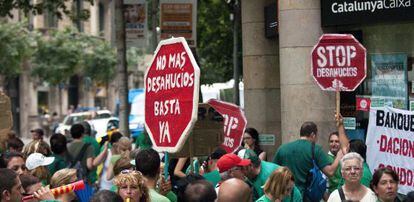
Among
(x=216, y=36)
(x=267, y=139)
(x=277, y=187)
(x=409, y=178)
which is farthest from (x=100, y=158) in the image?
(x=216, y=36)

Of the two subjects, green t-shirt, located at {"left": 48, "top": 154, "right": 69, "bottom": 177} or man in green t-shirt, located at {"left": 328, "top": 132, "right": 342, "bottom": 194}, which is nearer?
man in green t-shirt, located at {"left": 328, "top": 132, "right": 342, "bottom": 194}

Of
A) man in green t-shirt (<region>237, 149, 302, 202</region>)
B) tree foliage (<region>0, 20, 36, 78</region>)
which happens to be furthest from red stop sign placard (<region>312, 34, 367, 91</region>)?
tree foliage (<region>0, 20, 36, 78</region>)

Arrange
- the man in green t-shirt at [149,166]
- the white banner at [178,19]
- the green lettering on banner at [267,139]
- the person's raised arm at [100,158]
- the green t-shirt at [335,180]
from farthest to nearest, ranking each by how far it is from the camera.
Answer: the green lettering on banner at [267,139]
the white banner at [178,19]
the person's raised arm at [100,158]
the green t-shirt at [335,180]
the man in green t-shirt at [149,166]

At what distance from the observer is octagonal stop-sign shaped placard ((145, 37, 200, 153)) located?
788 cm

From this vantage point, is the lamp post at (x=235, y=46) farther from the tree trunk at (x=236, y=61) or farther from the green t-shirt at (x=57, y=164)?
the green t-shirt at (x=57, y=164)

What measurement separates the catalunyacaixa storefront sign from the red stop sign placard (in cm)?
237

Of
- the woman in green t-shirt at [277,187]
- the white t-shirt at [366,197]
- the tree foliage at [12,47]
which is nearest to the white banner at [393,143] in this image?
the white t-shirt at [366,197]

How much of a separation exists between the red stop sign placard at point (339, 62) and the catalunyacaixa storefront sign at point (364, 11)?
93.3 inches

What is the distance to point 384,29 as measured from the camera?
14.8 m

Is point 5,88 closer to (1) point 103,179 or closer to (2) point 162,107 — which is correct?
(1) point 103,179

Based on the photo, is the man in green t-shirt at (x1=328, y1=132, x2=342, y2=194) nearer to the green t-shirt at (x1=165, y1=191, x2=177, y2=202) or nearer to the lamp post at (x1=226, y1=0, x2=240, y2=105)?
the green t-shirt at (x1=165, y1=191, x2=177, y2=202)

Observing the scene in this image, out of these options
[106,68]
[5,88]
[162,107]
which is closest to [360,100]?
[162,107]

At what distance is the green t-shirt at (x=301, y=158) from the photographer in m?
11.0

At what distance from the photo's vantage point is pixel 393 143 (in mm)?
10641
